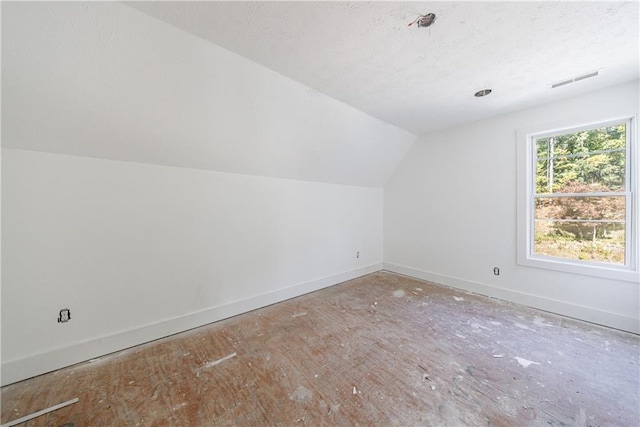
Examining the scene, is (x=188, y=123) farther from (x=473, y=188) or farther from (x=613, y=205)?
(x=613, y=205)

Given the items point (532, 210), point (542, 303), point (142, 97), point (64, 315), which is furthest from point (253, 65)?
point (542, 303)

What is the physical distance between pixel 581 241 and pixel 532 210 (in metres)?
0.55

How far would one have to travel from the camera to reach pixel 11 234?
5.50ft

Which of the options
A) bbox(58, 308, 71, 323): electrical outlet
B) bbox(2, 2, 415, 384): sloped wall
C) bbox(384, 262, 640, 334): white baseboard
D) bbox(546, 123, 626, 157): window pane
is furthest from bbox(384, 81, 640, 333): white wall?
bbox(58, 308, 71, 323): electrical outlet

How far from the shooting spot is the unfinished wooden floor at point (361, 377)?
55.2 inches

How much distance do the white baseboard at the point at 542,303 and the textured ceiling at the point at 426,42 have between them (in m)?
2.40

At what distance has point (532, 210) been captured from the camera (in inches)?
114

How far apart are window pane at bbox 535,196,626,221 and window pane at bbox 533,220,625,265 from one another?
3.1 inches

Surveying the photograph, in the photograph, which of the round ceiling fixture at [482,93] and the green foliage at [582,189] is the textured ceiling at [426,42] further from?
the green foliage at [582,189]

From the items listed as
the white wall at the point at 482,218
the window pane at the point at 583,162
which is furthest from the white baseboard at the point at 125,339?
the window pane at the point at 583,162

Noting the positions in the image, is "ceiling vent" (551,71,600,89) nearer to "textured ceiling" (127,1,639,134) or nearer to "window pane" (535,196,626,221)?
"textured ceiling" (127,1,639,134)

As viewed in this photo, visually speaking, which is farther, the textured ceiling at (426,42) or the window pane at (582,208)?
the window pane at (582,208)

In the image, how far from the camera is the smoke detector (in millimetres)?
1456

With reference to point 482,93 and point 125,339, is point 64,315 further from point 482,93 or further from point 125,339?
point 482,93
